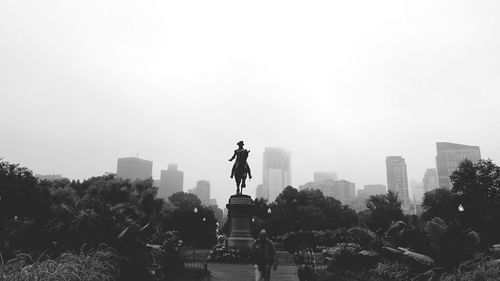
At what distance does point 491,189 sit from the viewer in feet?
160

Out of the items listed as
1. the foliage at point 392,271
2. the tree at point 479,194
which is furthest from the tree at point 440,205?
the foliage at point 392,271

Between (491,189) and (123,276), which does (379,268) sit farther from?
(491,189)

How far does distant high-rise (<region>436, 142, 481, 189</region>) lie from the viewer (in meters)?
161

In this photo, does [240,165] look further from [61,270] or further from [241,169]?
[61,270]

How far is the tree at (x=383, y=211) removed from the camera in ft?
216

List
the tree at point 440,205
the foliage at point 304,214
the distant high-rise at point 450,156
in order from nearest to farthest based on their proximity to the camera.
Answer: the tree at point 440,205, the foliage at point 304,214, the distant high-rise at point 450,156

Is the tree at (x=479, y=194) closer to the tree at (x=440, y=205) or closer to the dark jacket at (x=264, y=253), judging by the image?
the tree at (x=440, y=205)

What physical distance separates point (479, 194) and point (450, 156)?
5089 inches

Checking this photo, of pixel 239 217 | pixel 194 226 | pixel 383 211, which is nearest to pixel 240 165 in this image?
pixel 239 217

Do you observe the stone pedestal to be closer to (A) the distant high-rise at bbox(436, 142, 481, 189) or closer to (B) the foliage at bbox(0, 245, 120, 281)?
(B) the foliage at bbox(0, 245, 120, 281)

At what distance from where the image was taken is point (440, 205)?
56.2 meters

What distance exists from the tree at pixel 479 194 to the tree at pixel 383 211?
615 inches

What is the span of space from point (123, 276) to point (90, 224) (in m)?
1.80

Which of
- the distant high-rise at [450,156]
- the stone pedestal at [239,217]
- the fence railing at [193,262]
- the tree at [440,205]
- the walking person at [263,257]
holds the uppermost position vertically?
the distant high-rise at [450,156]
